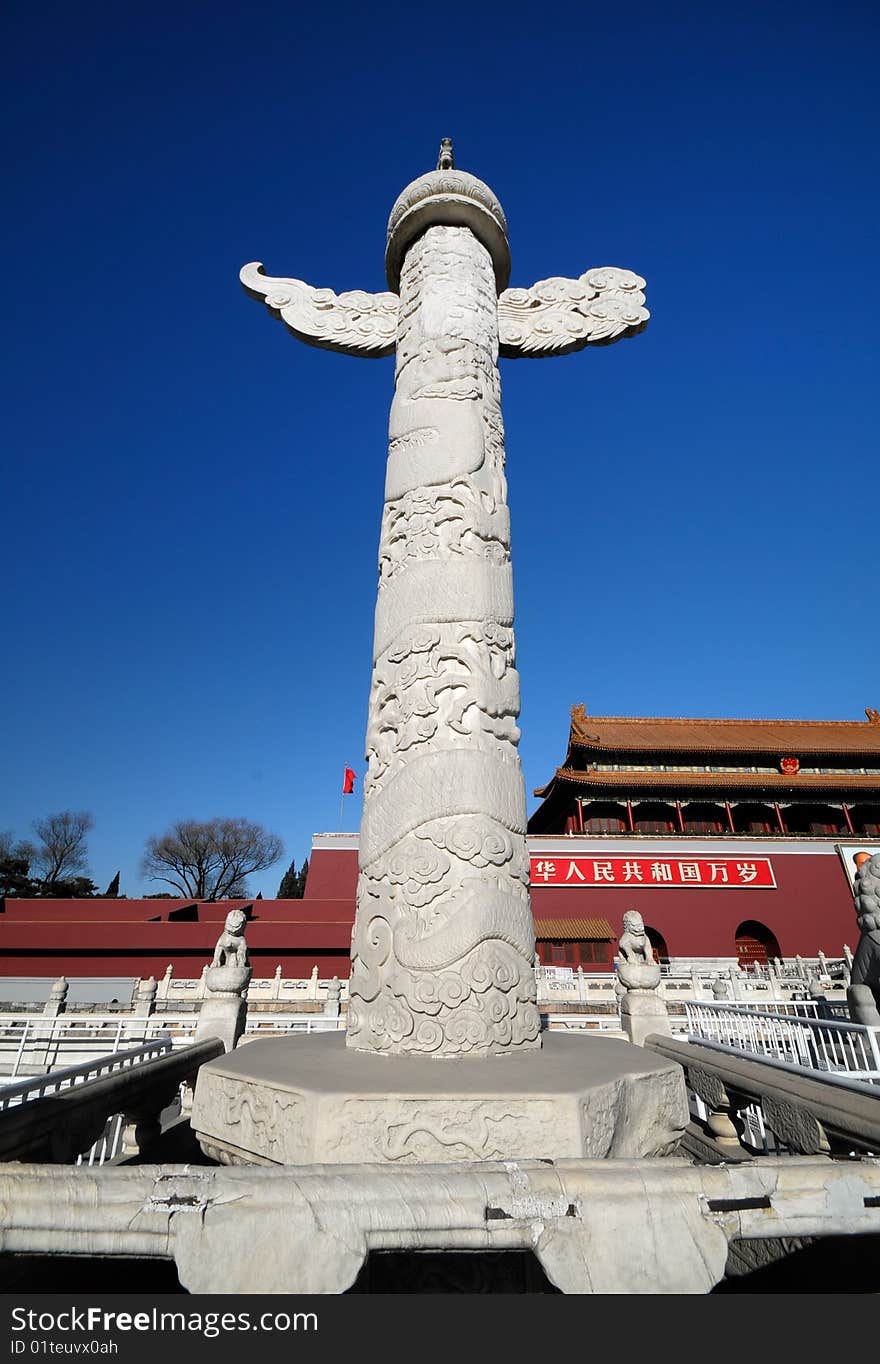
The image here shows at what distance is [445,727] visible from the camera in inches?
112

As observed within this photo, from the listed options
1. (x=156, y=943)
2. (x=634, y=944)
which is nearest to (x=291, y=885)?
(x=156, y=943)

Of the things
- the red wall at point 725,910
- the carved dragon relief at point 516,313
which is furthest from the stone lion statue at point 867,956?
the red wall at point 725,910

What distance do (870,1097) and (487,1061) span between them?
1347 mm

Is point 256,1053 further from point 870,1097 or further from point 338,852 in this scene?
point 338,852

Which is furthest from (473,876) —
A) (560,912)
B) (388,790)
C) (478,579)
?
(560,912)

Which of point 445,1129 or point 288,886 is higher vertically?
point 288,886

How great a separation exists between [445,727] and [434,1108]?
1.45 m

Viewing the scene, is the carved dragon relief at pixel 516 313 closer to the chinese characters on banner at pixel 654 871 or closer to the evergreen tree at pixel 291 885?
the chinese characters on banner at pixel 654 871

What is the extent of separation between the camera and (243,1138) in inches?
80.8

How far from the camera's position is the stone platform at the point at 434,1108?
177 cm

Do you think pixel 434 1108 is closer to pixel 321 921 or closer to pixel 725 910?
pixel 321 921

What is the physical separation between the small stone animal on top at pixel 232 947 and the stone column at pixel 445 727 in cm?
367
